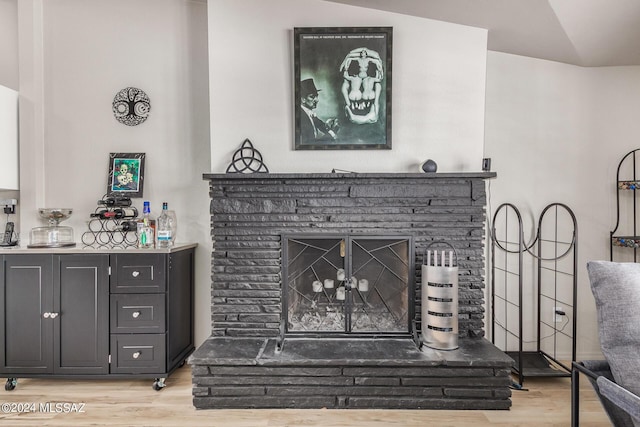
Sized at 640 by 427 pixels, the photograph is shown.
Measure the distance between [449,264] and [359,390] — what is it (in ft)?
3.13

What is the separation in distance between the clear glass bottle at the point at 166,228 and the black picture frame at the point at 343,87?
43.4 inches

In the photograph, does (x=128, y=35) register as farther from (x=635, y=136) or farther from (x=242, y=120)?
(x=635, y=136)

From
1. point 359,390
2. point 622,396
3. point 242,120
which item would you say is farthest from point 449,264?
point 242,120

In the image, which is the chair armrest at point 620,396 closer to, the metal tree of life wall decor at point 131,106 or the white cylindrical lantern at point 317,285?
the white cylindrical lantern at point 317,285

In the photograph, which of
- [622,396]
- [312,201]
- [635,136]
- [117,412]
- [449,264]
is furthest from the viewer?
[635,136]

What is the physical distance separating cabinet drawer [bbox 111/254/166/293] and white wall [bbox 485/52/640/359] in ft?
8.19

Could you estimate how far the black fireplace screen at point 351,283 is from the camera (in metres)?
2.64

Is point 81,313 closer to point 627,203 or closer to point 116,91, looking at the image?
point 116,91

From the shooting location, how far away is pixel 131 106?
3.00m

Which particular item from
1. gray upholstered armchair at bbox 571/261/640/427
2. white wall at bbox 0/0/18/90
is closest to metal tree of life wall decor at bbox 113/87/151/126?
white wall at bbox 0/0/18/90

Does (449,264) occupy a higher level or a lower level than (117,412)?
higher

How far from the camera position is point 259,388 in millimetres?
2270

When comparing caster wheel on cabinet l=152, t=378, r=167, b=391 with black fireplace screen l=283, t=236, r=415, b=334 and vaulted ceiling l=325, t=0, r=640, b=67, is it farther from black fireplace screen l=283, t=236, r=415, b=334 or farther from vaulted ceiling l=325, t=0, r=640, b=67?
vaulted ceiling l=325, t=0, r=640, b=67

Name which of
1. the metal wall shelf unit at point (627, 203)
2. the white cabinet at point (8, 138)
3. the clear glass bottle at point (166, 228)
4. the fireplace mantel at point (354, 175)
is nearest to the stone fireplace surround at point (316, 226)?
the fireplace mantel at point (354, 175)
